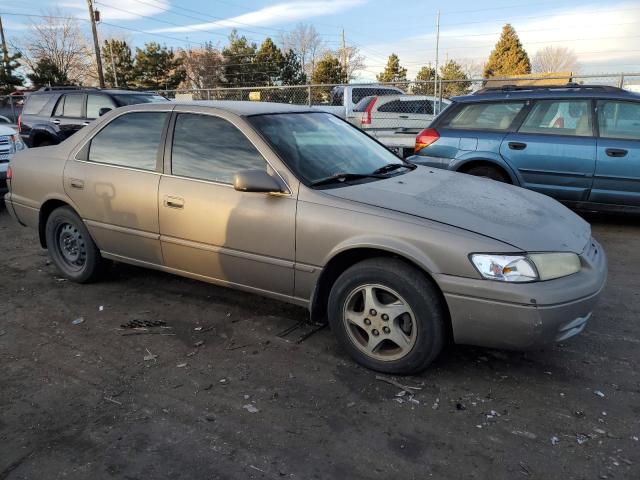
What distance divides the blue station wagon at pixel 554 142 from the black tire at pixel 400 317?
3.87 m

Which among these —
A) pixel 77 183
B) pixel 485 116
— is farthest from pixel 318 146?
pixel 485 116

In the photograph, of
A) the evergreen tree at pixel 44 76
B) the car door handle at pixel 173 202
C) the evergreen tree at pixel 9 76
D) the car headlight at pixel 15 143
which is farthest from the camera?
the evergreen tree at pixel 44 76

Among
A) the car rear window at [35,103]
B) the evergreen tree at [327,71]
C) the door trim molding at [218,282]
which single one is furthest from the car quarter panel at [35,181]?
the evergreen tree at [327,71]

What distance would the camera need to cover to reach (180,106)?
4.08m

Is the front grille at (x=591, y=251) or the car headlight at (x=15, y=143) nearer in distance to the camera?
the front grille at (x=591, y=251)

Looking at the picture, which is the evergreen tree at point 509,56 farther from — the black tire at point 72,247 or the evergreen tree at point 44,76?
the black tire at point 72,247

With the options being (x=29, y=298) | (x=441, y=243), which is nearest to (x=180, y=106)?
(x=29, y=298)

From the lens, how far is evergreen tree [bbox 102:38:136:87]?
50.1m

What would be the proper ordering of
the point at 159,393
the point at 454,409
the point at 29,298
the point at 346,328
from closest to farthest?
the point at 454,409
the point at 159,393
the point at 346,328
the point at 29,298

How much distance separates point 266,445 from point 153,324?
1746mm

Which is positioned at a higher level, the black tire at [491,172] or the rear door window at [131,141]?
the rear door window at [131,141]

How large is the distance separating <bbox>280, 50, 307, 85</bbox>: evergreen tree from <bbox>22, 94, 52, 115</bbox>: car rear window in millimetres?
41309

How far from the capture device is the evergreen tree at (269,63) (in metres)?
51.0

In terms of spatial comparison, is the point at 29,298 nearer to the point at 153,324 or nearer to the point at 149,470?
the point at 153,324
